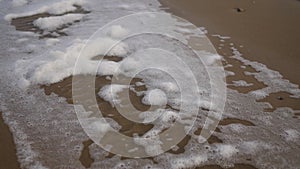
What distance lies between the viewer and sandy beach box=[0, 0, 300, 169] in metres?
2.65

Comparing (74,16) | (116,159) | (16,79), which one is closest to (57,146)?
(116,159)

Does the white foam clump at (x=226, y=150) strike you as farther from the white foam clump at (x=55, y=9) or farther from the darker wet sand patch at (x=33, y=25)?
the white foam clump at (x=55, y=9)

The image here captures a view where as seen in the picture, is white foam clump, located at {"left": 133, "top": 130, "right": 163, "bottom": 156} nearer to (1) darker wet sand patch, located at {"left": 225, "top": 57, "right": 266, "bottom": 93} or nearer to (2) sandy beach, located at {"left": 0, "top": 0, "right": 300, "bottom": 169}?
(2) sandy beach, located at {"left": 0, "top": 0, "right": 300, "bottom": 169}

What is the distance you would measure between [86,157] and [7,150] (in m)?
0.65

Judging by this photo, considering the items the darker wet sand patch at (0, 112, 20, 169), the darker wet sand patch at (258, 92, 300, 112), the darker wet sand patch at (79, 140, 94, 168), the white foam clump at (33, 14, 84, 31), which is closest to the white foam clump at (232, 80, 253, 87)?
the darker wet sand patch at (258, 92, 300, 112)

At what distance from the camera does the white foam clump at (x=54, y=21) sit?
16.1 feet

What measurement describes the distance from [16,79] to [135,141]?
1.67 meters

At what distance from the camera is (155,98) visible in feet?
10.8

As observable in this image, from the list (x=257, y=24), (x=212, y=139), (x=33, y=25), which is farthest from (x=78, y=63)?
(x=257, y=24)

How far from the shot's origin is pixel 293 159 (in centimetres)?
263

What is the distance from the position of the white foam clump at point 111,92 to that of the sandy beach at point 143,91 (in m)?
0.01

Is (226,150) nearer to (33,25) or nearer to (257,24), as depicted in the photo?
(257,24)

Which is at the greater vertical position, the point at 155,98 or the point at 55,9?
the point at 55,9

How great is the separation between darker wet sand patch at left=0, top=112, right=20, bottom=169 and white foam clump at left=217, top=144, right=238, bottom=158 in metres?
1.60
